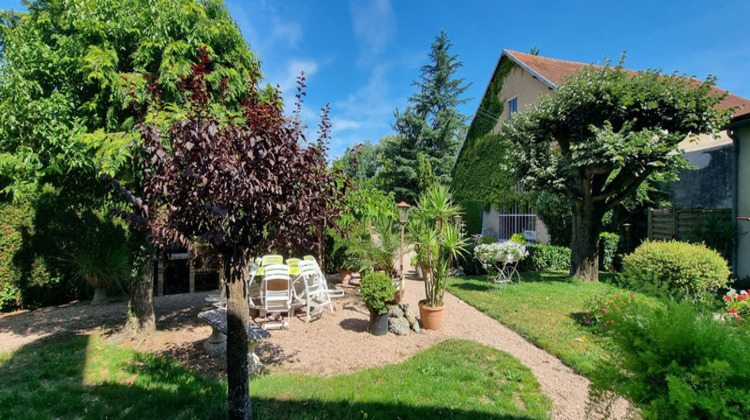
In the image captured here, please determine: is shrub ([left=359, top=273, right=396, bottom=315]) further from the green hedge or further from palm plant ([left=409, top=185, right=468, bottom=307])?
the green hedge

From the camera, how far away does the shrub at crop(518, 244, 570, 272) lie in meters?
10.3

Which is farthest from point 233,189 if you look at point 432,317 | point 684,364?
point 432,317

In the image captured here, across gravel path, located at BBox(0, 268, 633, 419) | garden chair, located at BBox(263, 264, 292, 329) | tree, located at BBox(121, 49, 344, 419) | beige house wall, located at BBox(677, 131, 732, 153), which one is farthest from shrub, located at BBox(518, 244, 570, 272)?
tree, located at BBox(121, 49, 344, 419)

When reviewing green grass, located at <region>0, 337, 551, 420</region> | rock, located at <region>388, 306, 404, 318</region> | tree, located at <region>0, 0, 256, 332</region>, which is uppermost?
tree, located at <region>0, 0, 256, 332</region>

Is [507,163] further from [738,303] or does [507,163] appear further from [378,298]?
[378,298]

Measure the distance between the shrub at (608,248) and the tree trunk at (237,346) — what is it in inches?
436

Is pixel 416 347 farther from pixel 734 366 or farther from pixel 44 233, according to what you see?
pixel 44 233

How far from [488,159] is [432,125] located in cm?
975

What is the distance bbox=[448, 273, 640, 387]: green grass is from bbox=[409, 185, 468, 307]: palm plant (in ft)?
4.47

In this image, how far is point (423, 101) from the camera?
24484 millimetres

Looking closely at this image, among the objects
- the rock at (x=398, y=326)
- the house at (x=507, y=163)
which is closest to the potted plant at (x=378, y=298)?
the rock at (x=398, y=326)

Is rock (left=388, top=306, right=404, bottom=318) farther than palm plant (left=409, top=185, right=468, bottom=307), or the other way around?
palm plant (left=409, top=185, right=468, bottom=307)

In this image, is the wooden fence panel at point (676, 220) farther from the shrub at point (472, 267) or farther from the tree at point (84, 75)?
the tree at point (84, 75)

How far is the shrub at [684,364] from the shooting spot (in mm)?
1416
